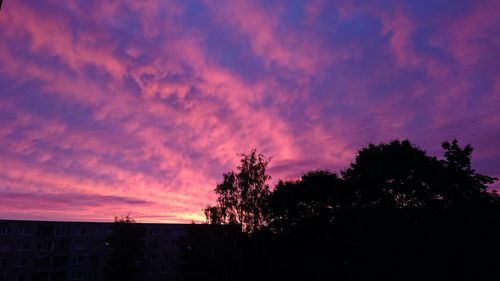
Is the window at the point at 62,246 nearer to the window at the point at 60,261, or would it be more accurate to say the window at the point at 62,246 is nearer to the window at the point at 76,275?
the window at the point at 60,261

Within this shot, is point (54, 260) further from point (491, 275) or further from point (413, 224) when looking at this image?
point (491, 275)

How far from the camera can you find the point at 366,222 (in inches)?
1561

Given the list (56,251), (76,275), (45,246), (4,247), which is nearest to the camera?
(4,247)

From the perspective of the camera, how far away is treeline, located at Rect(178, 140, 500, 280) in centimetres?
3541

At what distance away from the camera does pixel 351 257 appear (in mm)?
41375

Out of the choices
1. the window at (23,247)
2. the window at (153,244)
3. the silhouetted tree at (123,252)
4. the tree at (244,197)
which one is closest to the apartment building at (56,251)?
the window at (23,247)

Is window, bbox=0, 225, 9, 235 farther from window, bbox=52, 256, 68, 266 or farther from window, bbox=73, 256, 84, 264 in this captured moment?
window, bbox=73, 256, 84, 264

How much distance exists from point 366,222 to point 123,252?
143ft

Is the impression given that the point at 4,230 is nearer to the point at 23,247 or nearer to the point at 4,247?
the point at 4,247

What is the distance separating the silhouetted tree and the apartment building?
487 centimetres

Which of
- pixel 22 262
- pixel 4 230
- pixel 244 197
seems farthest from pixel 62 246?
pixel 244 197

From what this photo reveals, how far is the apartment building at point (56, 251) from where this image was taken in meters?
74.7

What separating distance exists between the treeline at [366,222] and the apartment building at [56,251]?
3263cm

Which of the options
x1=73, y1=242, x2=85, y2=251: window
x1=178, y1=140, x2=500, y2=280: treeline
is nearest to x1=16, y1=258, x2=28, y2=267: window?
x1=73, y1=242, x2=85, y2=251: window
